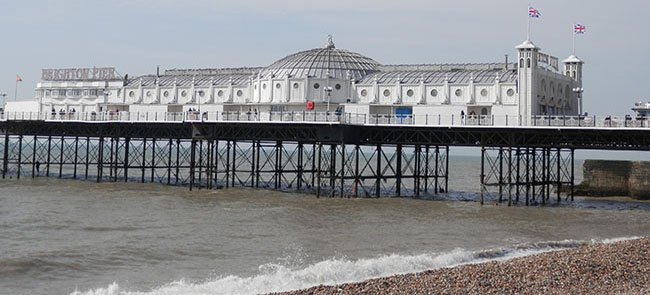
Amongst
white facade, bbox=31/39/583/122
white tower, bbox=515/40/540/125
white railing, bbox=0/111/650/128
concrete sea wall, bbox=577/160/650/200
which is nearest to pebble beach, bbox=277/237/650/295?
white railing, bbox=0/111/650/128

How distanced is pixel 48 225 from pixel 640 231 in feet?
104

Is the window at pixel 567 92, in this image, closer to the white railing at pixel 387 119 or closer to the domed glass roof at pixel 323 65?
the white railing at pixel 387 119

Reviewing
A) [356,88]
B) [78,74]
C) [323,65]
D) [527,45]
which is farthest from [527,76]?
[78,74]

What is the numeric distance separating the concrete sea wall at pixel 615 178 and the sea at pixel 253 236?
8574mm

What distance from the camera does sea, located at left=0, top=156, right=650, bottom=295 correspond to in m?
25.3

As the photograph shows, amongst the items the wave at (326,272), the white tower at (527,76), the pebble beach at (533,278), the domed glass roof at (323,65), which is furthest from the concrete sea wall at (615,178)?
the pebble beach at (533,278)

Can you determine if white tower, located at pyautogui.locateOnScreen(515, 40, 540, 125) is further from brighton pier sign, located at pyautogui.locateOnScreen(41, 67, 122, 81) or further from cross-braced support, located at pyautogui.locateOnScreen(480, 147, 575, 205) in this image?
brighton pier sign, located at pyautogui.locateOnScreen(41, 67, 122, 81)

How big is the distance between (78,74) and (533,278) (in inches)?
2756

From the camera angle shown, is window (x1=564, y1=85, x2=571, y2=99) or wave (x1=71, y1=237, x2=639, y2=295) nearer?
wave (x1=71, y1=237, x2=639, y2=295)

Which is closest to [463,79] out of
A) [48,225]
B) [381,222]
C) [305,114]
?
[305,114]

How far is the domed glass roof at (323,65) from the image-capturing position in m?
65.2

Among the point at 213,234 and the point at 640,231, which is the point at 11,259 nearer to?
the point at 213,234

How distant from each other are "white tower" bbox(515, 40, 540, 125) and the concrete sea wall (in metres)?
18.9

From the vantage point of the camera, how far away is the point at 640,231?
40094mm
